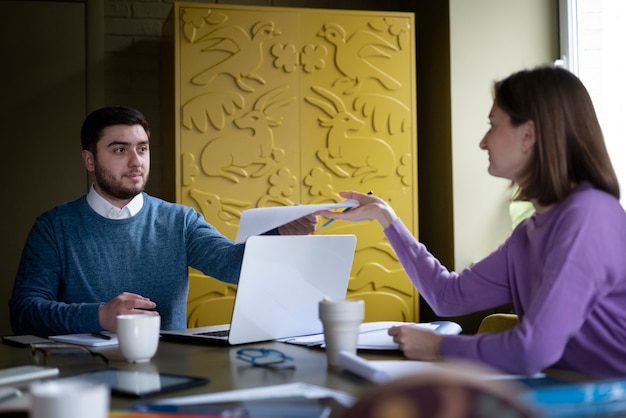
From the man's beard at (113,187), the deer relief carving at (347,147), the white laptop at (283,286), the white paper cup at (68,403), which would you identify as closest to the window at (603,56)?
the deer relief carving at (347,147)

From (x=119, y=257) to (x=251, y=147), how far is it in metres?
1.42

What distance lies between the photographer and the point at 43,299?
2.01 meters

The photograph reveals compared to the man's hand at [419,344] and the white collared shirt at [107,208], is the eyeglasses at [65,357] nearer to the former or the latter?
the man's hand at [419,344]

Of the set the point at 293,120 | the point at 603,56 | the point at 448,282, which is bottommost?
the point at 448,282

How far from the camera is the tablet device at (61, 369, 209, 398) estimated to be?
3.61 ft

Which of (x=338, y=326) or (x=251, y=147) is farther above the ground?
(x=251, y=147)

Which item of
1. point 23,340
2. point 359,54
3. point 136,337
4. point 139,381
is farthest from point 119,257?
point 359,54

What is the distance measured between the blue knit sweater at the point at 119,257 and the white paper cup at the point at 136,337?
786 millimetres

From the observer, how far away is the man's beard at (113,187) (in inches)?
90.6

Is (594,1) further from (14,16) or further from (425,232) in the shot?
(14,16)

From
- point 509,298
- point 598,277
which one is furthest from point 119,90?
point 598,277

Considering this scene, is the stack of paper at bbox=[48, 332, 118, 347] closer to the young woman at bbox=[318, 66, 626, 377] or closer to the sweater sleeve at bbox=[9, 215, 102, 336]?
the sweater sleeve at bbox=[9, 215, 102, 336]

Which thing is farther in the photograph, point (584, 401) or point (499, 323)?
point (499, 323)

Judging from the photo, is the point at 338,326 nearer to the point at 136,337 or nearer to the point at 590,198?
Result: the point at 136,337
